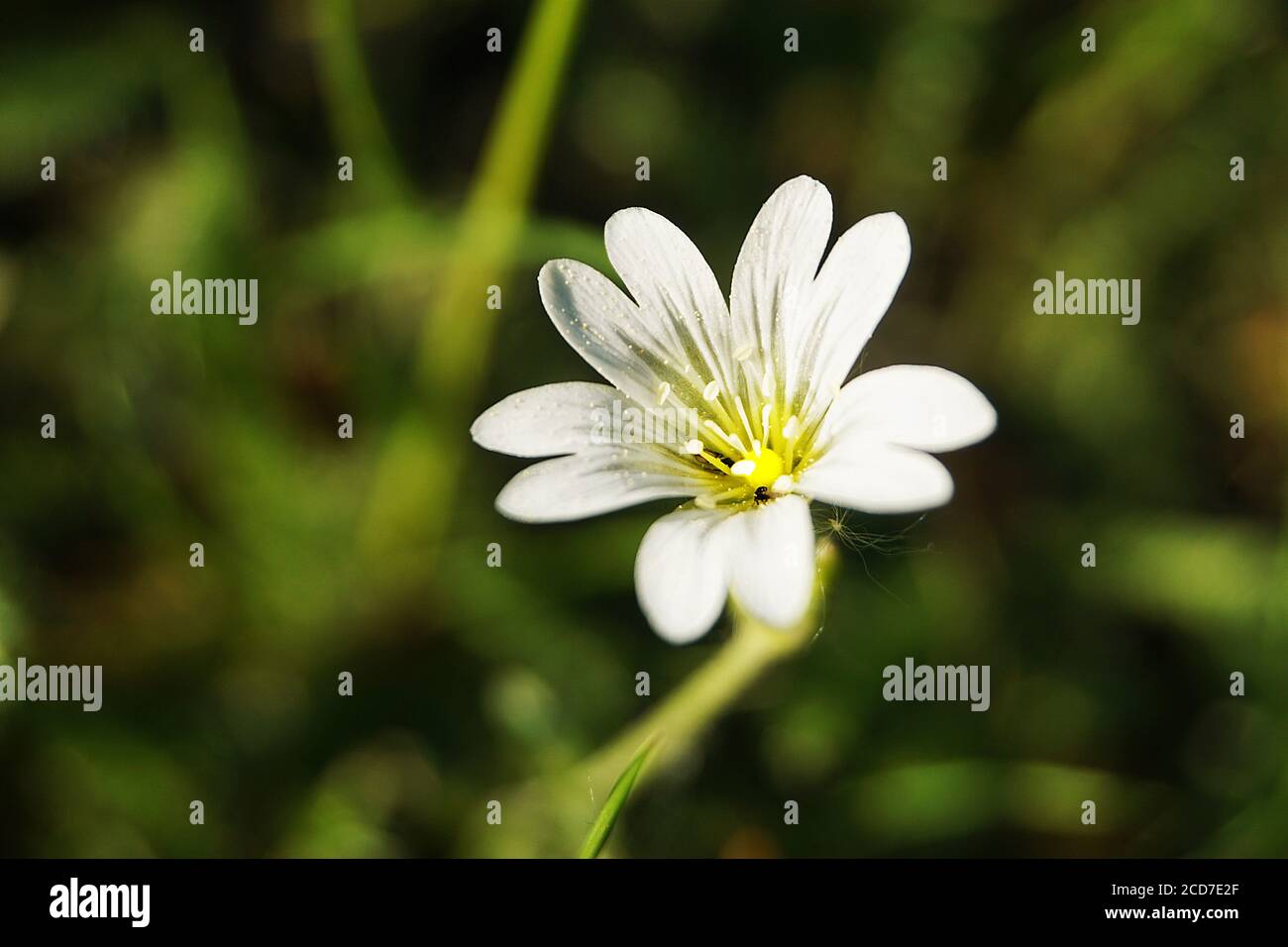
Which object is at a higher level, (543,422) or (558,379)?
(558,379)

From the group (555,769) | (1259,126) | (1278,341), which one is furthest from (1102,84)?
(555,769)

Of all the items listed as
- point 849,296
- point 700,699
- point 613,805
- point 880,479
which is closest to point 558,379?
point 700,699

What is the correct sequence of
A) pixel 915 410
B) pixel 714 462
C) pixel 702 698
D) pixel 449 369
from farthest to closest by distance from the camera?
pixel 449 369
pixel 702 698
pixel 714 462
pixel 915 410

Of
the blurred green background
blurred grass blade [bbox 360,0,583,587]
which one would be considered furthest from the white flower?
blurred grass blade [bbox 360,0,583,587]

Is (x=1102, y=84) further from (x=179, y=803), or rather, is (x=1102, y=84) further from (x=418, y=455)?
(x=179, y=803)

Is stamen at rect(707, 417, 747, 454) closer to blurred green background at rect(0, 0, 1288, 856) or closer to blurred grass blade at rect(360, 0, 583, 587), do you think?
blurred green background at rect(0, 0, 1288, 856)

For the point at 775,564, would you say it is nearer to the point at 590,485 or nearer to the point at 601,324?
the point at 590,485

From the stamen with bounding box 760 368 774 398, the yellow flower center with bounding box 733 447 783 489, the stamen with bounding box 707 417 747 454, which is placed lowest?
the yellow flower center with bounding box 733 447 783 489
